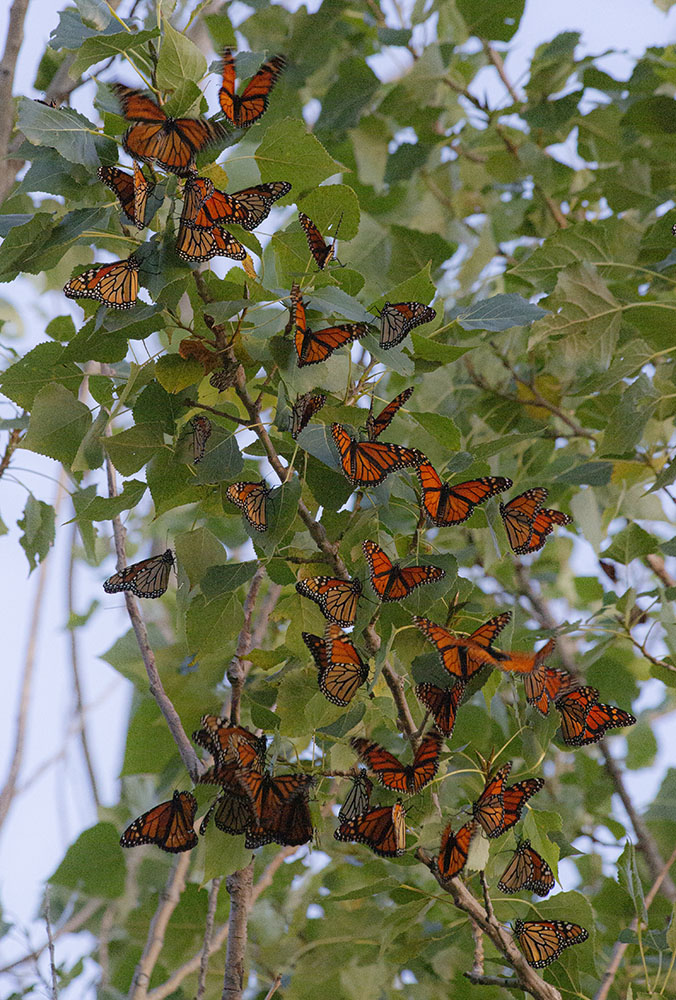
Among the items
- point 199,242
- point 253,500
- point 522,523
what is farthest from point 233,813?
point 199,242

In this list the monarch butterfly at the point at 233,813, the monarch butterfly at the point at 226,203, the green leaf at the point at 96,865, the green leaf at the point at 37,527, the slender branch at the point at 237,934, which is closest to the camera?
the monarch butterfly at the point at 226,203

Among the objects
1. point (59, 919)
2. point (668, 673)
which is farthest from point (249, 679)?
point (59, 919)

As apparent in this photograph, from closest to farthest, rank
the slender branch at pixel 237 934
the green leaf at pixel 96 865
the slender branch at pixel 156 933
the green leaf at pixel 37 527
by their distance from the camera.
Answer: the slender branch at pixel 237 934 < the slender branch at pixel 156 933 < the green leaf at pixel 37 527 < the green leaf at pixel 96 865

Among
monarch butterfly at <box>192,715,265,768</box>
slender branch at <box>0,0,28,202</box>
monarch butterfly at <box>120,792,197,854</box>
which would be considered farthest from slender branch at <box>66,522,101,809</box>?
monarch butterfly at <box>192,715,265,768</box>

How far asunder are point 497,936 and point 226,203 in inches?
27.0

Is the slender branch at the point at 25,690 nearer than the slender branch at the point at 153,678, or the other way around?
the slender branch at the point at 153,678

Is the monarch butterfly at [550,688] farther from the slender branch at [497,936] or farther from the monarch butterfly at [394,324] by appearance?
the monarch butterfly at [394,324]

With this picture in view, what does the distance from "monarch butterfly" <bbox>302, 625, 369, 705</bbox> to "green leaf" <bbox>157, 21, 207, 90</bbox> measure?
0.49 meters

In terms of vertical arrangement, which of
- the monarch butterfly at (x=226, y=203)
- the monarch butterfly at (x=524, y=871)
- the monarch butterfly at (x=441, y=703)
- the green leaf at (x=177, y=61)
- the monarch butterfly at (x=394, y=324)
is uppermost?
the green leaf at (x=177, y=61)

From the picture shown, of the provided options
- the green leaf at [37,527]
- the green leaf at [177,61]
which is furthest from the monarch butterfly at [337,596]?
the green leaf at [37,527]

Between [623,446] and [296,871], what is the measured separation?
886mm

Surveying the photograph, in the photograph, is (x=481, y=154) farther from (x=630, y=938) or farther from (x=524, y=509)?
(x=630, y=938)

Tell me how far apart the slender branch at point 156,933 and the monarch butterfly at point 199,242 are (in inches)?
31.4

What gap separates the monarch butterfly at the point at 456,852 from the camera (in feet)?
2.65
